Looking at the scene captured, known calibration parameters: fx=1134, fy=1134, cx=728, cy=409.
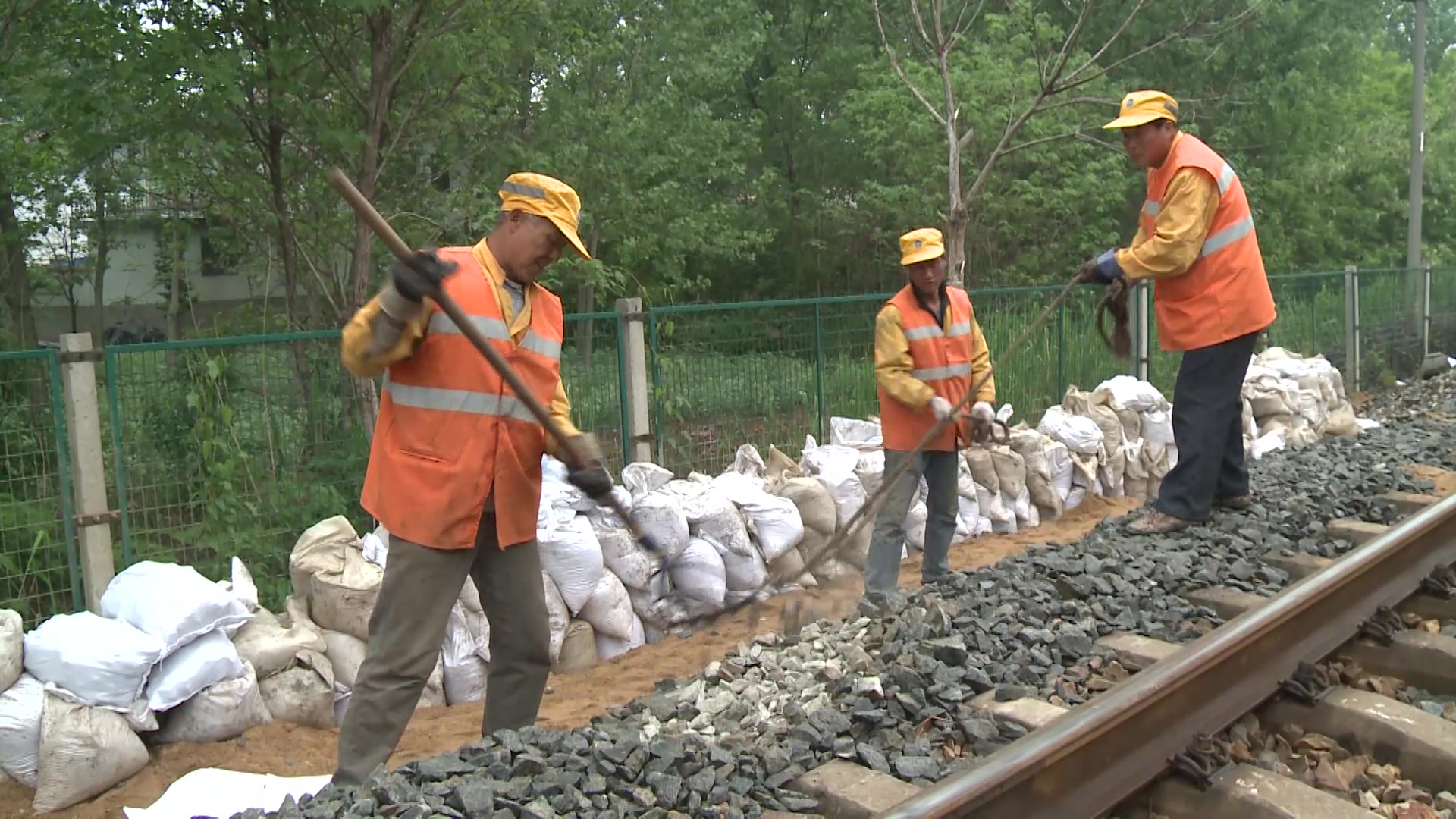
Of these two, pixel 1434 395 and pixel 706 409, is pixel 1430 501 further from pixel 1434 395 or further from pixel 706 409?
pixel 1434 395

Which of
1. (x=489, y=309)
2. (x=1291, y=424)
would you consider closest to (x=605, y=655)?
(x=489, y=309)

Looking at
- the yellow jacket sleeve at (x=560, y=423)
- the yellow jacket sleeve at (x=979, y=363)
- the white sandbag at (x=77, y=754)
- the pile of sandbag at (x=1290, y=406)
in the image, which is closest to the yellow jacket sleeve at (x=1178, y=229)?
the yellow jacket sleeve at (x=979, y=363)

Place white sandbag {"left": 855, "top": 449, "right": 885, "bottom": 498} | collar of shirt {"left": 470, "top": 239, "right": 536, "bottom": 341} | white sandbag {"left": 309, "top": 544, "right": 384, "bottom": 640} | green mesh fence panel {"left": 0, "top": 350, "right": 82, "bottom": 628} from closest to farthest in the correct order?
collar of shirt {"left": 470, "top": 239, "right": 536, "bottom": 341}, green mesh fence panel {"left": 0, "top": 350, "right": 82, "bottom": 628}, white sandbag {"left": 309, "top": 544, "right": 384, "bottom": 640}, white sandbag {"left": 855, "top": 449, "right": 885, "bottom": 498}

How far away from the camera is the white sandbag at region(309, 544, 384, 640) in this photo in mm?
5141

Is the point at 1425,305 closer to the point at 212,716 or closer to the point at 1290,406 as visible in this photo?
the point at 1290,406


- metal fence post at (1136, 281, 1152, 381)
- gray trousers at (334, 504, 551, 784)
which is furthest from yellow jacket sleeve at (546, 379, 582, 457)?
metal fence post at (1136, 281, 1152, 381)

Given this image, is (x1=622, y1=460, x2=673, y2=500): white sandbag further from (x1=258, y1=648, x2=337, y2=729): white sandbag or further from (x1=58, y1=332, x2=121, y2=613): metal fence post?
(x1=58, y1=332, x2=121, y2=613): metal fence post

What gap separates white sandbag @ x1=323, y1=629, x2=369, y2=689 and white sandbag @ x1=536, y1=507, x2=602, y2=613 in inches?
37.2

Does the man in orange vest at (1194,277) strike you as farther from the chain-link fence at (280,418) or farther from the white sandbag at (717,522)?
the chain-link fence at (280,418)

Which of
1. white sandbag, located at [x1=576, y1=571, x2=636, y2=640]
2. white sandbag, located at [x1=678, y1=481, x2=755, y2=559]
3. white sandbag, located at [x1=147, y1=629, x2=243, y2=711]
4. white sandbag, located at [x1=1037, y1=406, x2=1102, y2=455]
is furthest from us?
white sandbag, located at [x1=1037, y1=406, x2=1102, y2=455]

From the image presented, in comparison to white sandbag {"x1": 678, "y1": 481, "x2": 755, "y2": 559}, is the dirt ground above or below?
below

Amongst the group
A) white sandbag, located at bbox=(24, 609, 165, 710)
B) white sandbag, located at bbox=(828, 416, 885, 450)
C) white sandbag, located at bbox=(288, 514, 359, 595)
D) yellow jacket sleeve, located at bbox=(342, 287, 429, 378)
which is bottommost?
white sandbag, located at bbox=(24, 609, 165, 710)

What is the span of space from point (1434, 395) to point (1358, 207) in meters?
10.4

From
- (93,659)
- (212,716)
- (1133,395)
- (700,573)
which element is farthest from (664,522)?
(1133,395)
